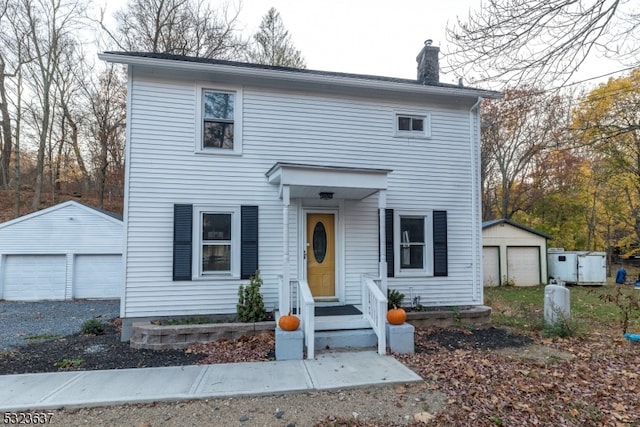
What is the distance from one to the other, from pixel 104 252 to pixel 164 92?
8.36 m

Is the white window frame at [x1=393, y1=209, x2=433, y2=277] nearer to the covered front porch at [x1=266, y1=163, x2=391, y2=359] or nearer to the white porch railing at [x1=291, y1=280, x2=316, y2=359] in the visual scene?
the covered front porch at [x1=266, y1=163, x2=391, y2=359]

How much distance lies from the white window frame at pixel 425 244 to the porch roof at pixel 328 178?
1.32 metres

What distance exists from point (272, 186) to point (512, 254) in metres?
12.3

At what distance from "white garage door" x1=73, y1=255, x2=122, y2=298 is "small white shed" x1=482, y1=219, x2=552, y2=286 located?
564 inches

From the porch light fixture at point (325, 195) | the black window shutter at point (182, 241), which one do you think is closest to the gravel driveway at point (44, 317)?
the black window shutter at point (182, 241)

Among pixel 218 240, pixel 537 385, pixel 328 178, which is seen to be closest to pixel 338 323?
pixel 328 178

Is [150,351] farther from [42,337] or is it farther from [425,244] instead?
[425,244]

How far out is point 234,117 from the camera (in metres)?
6.89

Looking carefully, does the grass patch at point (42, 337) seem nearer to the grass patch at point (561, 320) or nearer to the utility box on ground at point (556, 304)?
the grass patch at point (561, 320)

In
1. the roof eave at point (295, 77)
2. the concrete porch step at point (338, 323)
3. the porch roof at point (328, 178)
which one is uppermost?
the roof eave at point (295, 77)

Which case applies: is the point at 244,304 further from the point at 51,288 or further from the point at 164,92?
the point at 51,288

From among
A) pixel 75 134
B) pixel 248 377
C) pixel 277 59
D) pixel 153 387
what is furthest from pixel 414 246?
pixel 75 134

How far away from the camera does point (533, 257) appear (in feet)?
49.2

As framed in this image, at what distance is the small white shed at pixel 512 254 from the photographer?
47.3 feet
